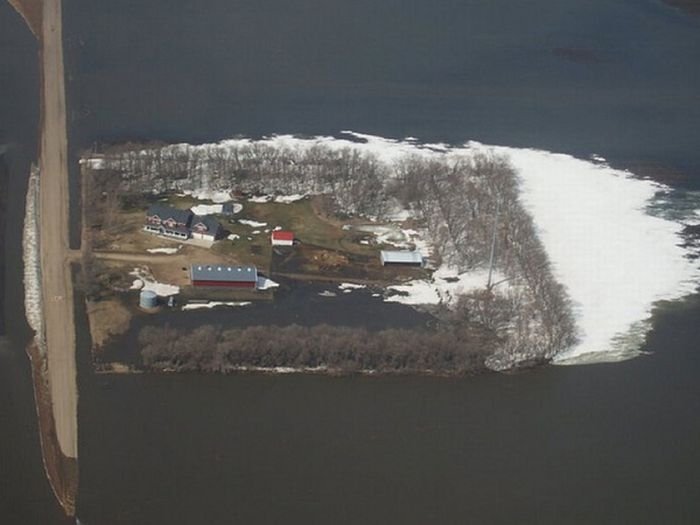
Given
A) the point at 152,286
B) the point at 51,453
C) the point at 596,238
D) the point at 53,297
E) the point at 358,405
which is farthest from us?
the point at 596,238

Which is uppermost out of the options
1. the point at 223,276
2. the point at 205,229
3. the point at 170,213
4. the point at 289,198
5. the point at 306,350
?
the point at 289,198

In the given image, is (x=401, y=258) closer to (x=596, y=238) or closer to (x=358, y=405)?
(x=596, y=238)

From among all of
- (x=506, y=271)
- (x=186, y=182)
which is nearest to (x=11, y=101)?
(x=186, y=182)

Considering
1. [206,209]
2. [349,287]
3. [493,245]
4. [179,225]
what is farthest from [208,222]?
[493,245]

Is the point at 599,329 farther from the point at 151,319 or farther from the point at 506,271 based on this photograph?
the point at 151,319

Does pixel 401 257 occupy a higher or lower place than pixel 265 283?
higher

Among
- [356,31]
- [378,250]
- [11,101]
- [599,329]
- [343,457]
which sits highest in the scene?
[356,31]

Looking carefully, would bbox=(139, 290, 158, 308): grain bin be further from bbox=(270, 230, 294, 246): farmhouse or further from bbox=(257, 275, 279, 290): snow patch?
bbox=(270, 230, 294, 246): farmhouse

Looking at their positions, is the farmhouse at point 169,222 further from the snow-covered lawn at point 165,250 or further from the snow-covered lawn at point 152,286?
the snow-covered lawn at point 152,286
